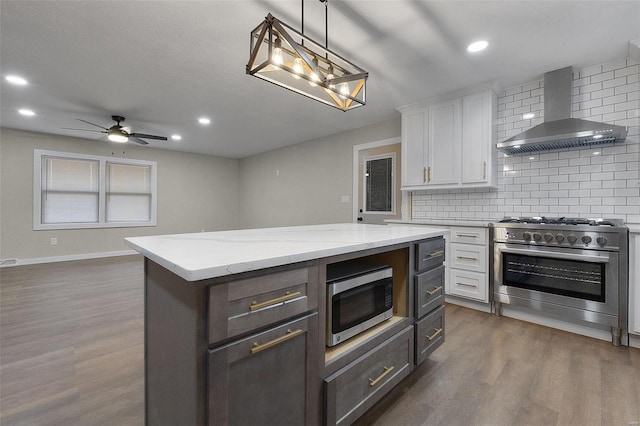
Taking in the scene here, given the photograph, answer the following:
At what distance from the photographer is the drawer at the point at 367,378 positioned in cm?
121

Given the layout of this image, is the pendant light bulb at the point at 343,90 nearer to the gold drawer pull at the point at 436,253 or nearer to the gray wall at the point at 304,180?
the gold drawer pull at the point at 436,253

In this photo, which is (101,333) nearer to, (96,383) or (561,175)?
(96,383)

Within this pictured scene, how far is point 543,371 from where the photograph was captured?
1.94 m

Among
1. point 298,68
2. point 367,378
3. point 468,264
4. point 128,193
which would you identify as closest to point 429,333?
point 367,378

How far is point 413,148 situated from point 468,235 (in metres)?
1.37

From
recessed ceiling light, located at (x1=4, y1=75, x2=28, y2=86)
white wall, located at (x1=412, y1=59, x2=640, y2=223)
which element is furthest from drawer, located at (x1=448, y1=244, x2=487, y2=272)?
recessed ceiling light, located at (x1=4, y1=75, x2=28, y2=86)

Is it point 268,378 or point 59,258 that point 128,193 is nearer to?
point 59,258

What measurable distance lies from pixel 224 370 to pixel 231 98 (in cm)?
354

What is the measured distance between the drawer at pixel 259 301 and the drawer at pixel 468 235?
2.58 metres

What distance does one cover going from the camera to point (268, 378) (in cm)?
98

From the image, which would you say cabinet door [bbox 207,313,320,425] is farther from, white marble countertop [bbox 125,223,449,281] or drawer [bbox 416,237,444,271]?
drawer [bbox 416,237,444,271]

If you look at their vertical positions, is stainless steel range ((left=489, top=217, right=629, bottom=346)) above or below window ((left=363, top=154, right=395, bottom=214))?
below

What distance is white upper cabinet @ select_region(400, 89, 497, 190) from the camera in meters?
3.20

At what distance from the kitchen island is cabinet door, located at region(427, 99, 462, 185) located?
241cm
